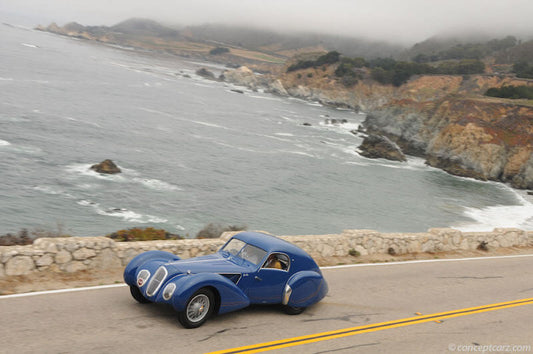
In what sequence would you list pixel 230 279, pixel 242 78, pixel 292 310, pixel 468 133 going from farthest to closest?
1. pixel 242 78
2. pixel 468 133
3. pixel 292 310
4. pixel 230 279

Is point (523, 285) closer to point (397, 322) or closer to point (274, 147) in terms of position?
point (397, 322)

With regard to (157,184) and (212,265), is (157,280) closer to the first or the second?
(212,265)

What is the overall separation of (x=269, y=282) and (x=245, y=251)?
811 millimetres

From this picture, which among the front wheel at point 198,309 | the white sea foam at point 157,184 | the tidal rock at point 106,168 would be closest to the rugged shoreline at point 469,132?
the white sea foam at point 157,184

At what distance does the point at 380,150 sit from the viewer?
60375 mm

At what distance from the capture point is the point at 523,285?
14.3 m

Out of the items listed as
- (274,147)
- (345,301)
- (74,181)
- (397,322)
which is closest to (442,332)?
(397,322)

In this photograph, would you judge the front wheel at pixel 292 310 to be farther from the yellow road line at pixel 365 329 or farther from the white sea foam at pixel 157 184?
the white sea foam at pixel 157 184

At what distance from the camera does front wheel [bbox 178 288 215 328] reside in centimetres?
828

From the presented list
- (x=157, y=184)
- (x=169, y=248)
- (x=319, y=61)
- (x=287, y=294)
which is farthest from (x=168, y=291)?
(x=319, y=61)

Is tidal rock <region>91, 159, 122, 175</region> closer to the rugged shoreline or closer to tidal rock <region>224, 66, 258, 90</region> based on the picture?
the rugged shoreline

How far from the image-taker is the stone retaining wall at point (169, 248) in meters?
10.2

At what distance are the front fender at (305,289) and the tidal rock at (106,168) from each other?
89.1 feet

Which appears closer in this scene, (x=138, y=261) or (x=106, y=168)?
(x=138, y=261)
